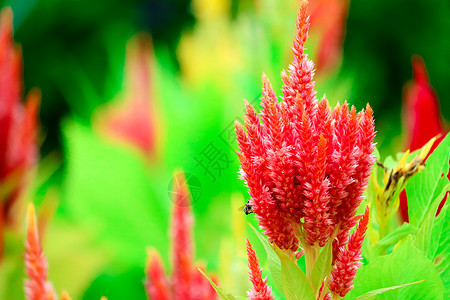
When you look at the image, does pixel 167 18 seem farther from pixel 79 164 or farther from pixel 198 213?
pixel 198 213

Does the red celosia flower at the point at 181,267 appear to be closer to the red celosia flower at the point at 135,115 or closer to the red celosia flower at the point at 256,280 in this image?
the red celosia flower at the point at 256,280

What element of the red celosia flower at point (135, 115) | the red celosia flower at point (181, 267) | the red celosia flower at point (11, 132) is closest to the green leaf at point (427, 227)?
the red celosia flower at point (181, 267)

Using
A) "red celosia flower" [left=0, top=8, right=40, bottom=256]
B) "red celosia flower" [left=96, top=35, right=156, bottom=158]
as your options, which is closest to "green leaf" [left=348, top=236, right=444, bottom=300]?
"red celosia flower" [left=0, top=8, right=40, bottom=256]

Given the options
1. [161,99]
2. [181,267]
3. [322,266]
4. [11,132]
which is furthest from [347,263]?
[161,99]

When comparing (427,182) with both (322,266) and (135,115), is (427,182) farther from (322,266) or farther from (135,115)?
(135,115)

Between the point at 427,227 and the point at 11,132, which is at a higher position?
the point at 11,132

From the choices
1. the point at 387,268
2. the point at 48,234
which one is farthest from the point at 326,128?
the point at 48,234

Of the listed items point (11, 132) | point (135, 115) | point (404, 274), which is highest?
point (135, 115)
